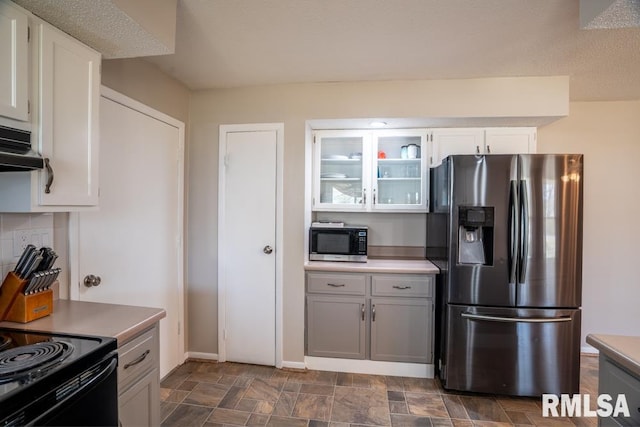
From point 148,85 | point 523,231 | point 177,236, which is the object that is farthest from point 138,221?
point 523,231

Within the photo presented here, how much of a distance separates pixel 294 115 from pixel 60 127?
1686mm

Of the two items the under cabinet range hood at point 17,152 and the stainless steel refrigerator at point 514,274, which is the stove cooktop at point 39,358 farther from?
the stainless steel refrigerator at point 514,274

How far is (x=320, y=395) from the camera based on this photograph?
2271 millimetres

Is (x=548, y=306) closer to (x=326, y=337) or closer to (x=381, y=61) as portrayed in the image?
→ (x=326, y=337)

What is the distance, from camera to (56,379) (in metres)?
0.91

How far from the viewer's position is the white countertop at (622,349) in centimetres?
99

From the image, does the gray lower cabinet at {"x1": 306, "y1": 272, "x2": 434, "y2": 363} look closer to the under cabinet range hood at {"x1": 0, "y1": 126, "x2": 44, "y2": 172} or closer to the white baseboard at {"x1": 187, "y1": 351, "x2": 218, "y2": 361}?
the white baseboard at {"x1": 187, "y1": 351, "x2": 218, "y2": 361}

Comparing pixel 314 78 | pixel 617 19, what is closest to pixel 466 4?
pixel 617 19

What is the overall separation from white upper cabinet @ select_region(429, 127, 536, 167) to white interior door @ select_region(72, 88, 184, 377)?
2.35 metres

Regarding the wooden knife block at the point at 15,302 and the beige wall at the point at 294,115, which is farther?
the beige wall at the point at 294,115

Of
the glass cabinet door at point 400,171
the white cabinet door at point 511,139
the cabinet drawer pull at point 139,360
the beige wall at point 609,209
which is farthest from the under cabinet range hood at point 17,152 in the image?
the beige wall at point 609,209

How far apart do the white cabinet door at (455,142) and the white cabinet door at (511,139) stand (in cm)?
10

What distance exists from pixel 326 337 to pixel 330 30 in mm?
2346

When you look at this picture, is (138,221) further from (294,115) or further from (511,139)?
(511,139)
